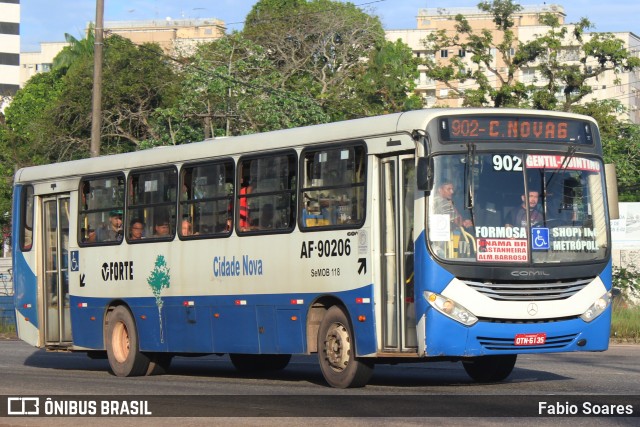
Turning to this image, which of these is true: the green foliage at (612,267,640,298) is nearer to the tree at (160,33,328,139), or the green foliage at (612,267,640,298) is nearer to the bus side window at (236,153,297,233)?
the tree at (160,33,328,139)

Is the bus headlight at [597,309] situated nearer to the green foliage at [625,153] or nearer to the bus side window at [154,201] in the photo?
the bus side window at [154,201]

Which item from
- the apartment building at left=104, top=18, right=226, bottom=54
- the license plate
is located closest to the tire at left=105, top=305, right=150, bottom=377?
the license plate

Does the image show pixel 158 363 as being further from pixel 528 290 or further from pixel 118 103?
pixel 118 103

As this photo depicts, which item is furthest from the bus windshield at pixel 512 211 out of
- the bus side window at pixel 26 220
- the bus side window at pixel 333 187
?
the bus side window at pixel 26 220

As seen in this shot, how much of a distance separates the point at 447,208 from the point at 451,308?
3.61 ft

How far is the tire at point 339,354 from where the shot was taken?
50.4ft

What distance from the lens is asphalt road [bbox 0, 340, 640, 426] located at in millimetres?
12430

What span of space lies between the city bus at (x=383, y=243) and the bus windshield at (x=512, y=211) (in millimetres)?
16

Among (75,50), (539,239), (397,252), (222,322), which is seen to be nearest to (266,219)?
(222,322)

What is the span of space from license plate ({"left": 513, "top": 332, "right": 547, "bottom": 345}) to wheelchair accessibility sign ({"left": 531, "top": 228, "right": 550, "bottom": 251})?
945mm

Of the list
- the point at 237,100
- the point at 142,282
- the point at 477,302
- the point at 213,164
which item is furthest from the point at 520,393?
the point at 237,100

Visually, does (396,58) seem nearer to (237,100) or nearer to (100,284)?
(237,100)

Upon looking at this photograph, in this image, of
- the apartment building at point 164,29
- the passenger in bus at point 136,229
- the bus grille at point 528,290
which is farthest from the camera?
the apartment building at point 164,29

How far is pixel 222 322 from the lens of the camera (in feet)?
58.3
